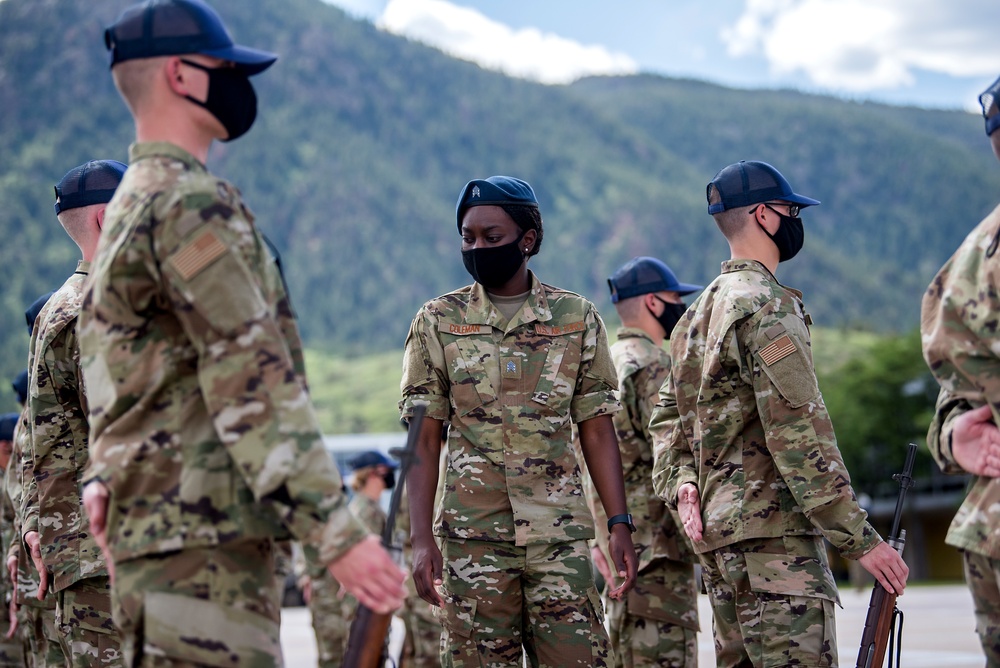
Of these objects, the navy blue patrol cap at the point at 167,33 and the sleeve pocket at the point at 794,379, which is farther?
the sleeve pocket at the point at 794,379

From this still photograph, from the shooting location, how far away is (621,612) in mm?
6797

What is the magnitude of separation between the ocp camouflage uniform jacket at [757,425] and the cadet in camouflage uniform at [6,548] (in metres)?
4.79

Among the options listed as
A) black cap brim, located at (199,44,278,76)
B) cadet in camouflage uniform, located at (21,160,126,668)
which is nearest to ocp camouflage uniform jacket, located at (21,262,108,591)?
cadet in camouflage uniform, located at (21,160,126,668)

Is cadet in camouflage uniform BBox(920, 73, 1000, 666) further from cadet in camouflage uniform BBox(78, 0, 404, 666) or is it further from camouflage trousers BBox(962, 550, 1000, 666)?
cadet in camouflage uniform BBox(78, 0, 404, 666)

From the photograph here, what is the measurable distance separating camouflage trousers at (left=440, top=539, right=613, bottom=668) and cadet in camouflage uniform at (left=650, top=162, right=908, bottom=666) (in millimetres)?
617

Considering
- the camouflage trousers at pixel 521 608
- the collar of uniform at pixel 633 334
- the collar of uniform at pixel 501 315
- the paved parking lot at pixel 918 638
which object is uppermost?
the collar of uniform at pixel 501 315

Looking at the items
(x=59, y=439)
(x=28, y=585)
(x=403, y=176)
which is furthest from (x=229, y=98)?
(x=403, y=176)

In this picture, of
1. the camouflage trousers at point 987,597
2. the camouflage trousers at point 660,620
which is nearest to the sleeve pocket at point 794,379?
the camouflage trousers at point 987,597

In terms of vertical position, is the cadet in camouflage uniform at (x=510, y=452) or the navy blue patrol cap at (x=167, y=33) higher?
the navy blue patrol cap at (x=167, y=33)

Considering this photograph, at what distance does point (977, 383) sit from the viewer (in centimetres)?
354

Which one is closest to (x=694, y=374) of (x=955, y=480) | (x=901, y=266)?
(x=955, y=480)

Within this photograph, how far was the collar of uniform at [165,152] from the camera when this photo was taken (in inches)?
139

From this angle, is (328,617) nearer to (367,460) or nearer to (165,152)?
(367,460)

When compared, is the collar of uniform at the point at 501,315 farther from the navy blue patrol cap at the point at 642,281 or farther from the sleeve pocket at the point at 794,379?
the navy blue patrol cap at the point at 642,281
